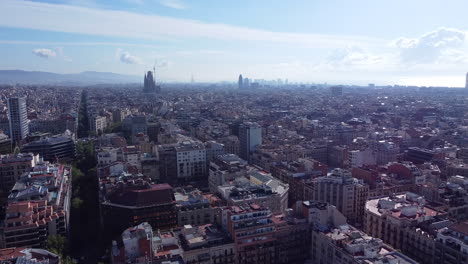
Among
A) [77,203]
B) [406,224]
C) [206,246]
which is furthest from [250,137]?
[206,246]

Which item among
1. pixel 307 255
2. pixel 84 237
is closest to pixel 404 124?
pixel 307 255

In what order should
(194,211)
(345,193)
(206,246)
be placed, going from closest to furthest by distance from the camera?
1. (206,246)
2. (194,211)
3. (345,193)

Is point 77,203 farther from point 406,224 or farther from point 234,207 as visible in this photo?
point 406,224

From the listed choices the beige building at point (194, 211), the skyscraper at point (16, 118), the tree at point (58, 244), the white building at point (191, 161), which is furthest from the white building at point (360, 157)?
the skyscraper at point (16, 118)

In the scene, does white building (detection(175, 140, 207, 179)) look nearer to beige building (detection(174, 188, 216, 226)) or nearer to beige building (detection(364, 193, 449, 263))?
beige building (detection(174, 188, 216, 226))

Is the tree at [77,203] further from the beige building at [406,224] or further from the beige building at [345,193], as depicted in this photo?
the beige building at [406,224]

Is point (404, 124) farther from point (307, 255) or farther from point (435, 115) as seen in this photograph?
point (307, 255)

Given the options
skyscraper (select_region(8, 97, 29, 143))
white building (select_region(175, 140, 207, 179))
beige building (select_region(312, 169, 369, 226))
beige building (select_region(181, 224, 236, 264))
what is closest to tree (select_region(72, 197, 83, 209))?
white building (select_region(175, 140, 207, 179))

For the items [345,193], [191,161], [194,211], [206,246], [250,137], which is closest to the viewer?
[206,246]

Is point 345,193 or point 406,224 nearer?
point 406,224

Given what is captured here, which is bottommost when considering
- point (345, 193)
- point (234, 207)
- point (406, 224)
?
point (406, 224)

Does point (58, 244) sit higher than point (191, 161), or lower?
lower

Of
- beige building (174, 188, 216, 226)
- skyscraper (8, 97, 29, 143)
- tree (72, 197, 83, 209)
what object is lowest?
tree (72, 197, 83, 209)

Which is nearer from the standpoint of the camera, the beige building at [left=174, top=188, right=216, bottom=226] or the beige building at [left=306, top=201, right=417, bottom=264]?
the beige building at [left=306, top=201, right=417, bottom=264]
